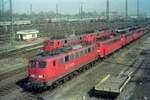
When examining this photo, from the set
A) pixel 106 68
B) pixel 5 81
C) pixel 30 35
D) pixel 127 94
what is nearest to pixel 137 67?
pixel 106 68

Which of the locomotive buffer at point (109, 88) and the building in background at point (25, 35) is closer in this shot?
the locomotive buffer at point (109, 88)

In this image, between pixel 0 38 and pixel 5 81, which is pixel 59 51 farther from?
pixel 0 38

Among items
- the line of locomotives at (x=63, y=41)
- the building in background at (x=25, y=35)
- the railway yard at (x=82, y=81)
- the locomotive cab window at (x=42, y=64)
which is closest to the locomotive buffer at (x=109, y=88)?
the railway yard at (x=82, y=81)

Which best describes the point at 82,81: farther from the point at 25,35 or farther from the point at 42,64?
the point at 25,35

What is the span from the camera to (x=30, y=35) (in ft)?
205

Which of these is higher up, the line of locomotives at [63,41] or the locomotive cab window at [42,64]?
the line of locomotives at [63,41]

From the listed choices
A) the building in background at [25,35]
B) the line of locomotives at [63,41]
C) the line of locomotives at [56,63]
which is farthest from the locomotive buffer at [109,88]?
the building in background at [25,35]

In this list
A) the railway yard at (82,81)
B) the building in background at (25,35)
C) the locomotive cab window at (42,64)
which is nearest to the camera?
the railway yard at (82,81)

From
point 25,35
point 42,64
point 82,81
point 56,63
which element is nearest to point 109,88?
point 56,63

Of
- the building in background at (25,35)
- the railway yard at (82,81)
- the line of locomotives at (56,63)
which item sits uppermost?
the building in background at (25,35)

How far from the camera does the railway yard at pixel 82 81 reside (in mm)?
20453

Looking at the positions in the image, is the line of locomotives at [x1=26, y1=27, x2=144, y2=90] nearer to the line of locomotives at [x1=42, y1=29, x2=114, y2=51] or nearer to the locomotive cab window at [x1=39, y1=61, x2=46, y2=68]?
the locomotive cab window at [x1=39, y1=61, x2=46, y2=68]

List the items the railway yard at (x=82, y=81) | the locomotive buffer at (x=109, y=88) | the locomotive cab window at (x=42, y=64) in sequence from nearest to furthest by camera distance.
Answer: the locomotive buffer at (x=109, y=88) < the railway yard at (x=82, y=81) < the locomotive cab window at (x=42, y=64)

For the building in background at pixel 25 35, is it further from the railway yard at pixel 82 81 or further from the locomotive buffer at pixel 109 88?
the locomotive buffer at pixel 109 88
